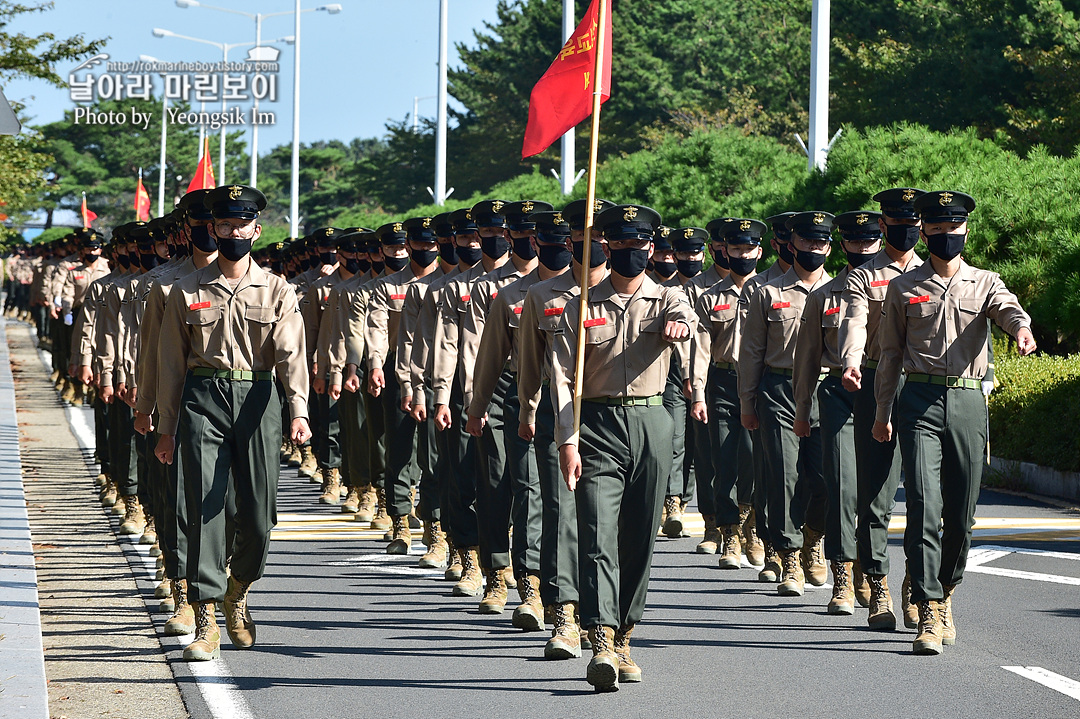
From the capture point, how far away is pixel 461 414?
1034cm

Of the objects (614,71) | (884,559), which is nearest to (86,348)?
(884,559)

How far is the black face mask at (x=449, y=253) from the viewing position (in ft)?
36.7

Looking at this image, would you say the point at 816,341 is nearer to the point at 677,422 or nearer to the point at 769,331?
the point at 769,331

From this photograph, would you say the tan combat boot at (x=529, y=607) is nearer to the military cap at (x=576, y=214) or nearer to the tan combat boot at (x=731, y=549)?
the military cap at (x=576, y=214)

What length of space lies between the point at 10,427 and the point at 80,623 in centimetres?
1186

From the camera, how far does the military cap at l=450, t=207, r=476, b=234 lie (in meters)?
10.8

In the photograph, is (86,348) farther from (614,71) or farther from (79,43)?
(614,71)

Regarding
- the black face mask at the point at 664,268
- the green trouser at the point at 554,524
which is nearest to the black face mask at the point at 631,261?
the green trouser at the point at 554,524

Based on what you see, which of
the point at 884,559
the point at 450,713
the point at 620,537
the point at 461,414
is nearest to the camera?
the point at 450,713

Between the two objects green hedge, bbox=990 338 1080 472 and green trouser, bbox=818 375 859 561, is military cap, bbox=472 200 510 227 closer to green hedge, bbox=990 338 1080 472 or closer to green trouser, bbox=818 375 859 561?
green trouser, bbox=818 375 859 561

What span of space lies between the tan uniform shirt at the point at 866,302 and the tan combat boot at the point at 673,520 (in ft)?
11.8

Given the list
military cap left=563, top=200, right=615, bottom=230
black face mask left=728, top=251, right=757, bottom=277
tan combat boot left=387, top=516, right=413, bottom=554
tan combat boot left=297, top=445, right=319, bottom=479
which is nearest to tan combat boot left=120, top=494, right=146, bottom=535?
tan combat boot left=387, top=516, right=413, bottom=554

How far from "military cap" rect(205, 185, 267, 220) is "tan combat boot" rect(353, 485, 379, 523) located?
18.9ft

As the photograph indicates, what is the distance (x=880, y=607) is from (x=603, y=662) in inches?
92.2
